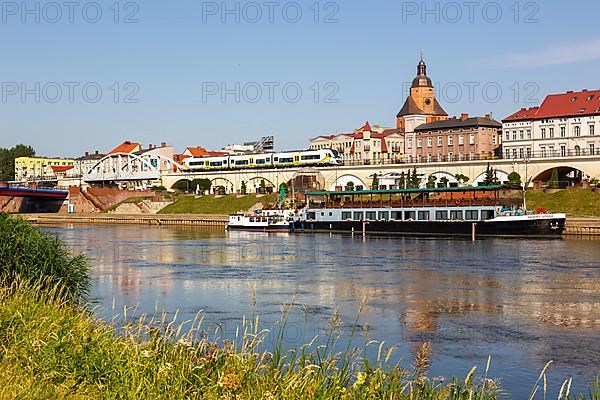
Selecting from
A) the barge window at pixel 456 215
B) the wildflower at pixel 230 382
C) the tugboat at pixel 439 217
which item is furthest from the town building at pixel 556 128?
the wildflower at pixel 230 382

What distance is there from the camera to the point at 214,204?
106m

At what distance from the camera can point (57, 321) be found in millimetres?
13867

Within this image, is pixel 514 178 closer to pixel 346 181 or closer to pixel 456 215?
pixel 456 215

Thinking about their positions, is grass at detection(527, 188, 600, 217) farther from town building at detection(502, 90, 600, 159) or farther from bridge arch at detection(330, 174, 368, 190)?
bridge arch at detection(330, 174, 368, 190)

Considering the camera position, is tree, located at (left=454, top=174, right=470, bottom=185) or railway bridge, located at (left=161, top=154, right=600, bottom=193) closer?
railway bridge, located at (left=161, top=154, right=600, bottom=193)

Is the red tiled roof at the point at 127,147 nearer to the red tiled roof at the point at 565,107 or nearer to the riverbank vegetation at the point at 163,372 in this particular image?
the red tiled roof at the point at 565,107

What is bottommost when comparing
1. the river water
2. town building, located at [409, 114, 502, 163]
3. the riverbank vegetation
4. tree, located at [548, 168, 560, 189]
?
the river water

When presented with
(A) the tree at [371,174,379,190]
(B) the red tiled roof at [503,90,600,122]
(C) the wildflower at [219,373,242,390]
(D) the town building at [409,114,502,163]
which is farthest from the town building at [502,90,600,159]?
(C) the wildflower at [219,373,242,390]

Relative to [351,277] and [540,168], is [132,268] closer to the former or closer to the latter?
[351,277]

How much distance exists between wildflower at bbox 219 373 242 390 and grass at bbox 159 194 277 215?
9067cm

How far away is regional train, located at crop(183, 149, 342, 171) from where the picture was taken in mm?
113312

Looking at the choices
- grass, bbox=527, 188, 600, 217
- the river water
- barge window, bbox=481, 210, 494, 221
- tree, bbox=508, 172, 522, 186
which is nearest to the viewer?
the river water

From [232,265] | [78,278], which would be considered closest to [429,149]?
[232,265]

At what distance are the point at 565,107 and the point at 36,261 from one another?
287 ft
